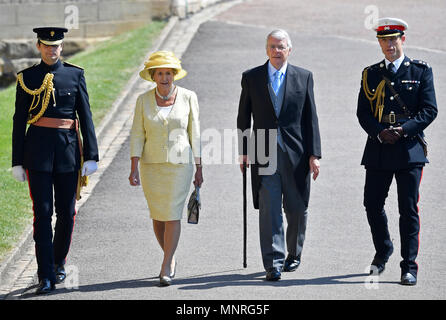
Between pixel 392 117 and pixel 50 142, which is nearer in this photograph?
pixel 50 142

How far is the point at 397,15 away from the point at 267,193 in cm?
1633

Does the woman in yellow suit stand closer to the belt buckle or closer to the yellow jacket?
the yellow jacket

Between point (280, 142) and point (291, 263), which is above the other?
point (280, 142)

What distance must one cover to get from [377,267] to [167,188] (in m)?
1.82

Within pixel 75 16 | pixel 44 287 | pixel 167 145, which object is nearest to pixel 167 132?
pixel 167 145

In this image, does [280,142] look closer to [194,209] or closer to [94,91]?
[194,209]

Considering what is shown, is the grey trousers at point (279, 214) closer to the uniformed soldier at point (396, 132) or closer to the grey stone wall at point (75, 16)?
the uniformed soldier at point (396, 132)

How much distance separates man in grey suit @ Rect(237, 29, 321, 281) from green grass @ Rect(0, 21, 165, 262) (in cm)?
245

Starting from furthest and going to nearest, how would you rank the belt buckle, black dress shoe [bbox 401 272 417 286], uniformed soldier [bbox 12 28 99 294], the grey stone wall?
the grey stone wall < the belt buckle < uniformed soldier [bbox 12 28 99 294] < black dress shoe [bbox 401 272 417 286]

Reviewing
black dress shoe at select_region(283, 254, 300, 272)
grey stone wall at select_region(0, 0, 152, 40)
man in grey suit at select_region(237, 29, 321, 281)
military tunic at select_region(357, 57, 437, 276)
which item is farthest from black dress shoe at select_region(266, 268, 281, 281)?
grey stone wall at select_region(0, 0, 152, 40)

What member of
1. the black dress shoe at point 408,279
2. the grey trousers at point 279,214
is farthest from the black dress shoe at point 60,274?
the black dress shoe at point 408,279

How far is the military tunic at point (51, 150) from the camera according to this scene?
332 inches

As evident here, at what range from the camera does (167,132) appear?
8.64 m

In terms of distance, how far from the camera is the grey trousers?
343 inches
